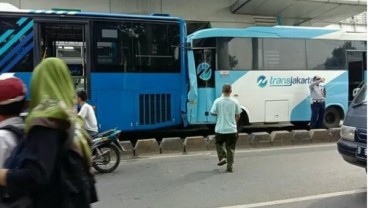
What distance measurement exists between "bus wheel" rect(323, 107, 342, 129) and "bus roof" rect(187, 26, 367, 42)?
211 cm

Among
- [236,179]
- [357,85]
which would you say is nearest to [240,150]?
[236,179]

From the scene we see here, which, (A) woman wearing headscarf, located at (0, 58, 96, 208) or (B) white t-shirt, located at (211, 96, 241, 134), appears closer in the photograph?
(A) woman wearing headscarf, located at (0, 58, 96, 208)

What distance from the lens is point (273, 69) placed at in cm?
1275

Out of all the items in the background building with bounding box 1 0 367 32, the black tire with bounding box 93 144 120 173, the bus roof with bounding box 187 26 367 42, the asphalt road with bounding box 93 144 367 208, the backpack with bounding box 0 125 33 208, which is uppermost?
the background building with bounding box 1 0 367 32

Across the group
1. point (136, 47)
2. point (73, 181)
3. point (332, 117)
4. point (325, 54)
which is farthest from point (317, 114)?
point (73, 181)

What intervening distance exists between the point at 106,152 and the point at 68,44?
4113 millimetres

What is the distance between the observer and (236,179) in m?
7.25

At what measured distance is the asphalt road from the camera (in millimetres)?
5867

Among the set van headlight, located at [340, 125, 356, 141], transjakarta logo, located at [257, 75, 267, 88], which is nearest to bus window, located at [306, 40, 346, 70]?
transjakarta logo, located at [257, 75, 267, 88]

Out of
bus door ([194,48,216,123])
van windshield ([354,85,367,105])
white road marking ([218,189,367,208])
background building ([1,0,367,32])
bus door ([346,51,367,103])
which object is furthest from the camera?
background building ([1,0,367,32])

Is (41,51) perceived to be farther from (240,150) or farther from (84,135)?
(84,135)

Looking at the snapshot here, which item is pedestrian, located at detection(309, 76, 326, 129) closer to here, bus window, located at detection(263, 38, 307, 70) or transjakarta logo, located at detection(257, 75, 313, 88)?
transjakarta logo, located at detection(257, 75, 313, 88)

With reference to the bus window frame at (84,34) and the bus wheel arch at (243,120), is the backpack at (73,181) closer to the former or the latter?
the bus window frame at (84,34)

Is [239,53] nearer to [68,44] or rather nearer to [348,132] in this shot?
[68,44]
